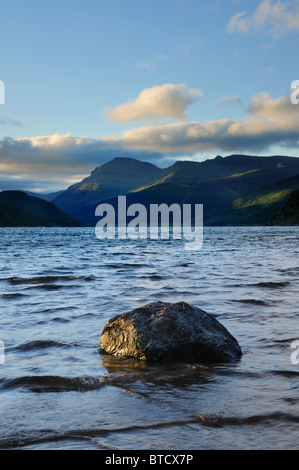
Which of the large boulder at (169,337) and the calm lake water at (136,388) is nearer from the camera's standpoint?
the calm lake water at (136,388)

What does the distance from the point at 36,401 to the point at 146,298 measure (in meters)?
9.21

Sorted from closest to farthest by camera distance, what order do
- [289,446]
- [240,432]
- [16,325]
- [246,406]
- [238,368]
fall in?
1. [289,446]
2. [240,432]
3. [246,406]
4. [238,368]
5. [16,325]

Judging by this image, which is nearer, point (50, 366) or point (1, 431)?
point (1, 431)

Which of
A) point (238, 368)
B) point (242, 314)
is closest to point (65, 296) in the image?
point (242, 314)

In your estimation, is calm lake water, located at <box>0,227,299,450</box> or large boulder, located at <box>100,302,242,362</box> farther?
large boulder, located at <box>100,302,242,362</box>

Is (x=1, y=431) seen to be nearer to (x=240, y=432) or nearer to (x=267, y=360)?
(x=240, y=432)

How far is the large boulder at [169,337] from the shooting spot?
841 centimetres

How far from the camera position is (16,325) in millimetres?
11203

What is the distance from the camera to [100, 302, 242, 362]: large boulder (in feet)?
27.6

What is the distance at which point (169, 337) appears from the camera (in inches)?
338

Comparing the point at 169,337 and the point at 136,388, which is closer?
the point at 136,388

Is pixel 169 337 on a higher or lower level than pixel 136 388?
higher
